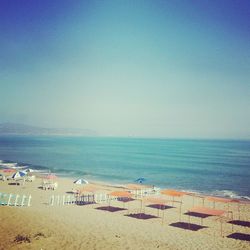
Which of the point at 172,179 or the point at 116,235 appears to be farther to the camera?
the point at 172,179

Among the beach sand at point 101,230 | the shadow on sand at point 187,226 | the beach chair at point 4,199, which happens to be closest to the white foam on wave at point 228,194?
the beach sand at point 101,230

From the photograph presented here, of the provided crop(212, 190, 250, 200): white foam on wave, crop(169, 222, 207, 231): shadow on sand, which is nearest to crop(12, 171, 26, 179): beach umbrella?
crop(169, 222, 207, 231): shadow on sand

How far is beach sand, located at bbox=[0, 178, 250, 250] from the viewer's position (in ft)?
49.3

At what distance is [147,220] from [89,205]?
656 centimetres

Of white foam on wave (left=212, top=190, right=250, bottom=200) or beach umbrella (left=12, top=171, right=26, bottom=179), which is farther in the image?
white foam on wave (left=212, top=190, right=250, bottom=200)

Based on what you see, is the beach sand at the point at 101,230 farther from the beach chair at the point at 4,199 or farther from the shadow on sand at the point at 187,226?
the beach chair at the point at 4,199

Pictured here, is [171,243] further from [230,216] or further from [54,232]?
[230,216]

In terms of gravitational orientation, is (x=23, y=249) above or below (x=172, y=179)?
above

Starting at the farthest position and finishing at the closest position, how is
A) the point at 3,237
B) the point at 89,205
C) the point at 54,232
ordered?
the point at 89,205
the point at 54,232
the point at 3,237

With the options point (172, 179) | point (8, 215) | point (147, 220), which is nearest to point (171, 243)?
point (147, 220)

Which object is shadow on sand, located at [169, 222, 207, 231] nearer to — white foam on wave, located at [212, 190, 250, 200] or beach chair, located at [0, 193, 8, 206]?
beach chair, located at [0, 193, 8, 206]

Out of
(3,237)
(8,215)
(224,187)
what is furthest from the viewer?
(224,187)

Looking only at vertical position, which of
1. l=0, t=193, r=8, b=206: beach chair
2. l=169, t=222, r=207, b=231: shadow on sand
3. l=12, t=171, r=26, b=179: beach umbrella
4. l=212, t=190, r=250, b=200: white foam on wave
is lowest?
l=212, t=190, r=250, b=200: white foam on wave

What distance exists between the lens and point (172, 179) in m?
54.6
